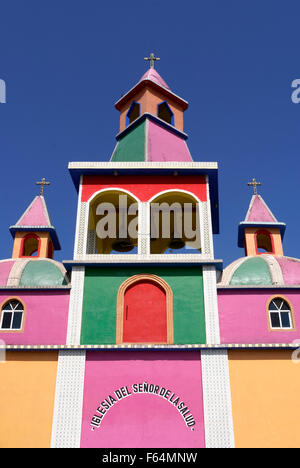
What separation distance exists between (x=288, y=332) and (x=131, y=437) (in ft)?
17.2

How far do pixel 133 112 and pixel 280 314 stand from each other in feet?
33.4

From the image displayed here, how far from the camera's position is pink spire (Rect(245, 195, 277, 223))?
57.7 feet

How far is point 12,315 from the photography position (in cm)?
1284

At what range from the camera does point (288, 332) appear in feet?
40.7

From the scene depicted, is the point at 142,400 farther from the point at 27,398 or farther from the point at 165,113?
the point at 165,113

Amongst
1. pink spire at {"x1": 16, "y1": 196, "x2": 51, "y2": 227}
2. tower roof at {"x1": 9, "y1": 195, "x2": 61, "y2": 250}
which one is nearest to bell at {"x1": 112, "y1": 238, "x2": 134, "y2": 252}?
tower roof at {"x1": 9, "y1": 195, "x2": 61, "y2": 250}

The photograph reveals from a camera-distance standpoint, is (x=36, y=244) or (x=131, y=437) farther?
(x=36, y=244)

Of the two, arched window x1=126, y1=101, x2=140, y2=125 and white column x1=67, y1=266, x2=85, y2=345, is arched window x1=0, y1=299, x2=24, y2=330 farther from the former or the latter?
arched window x1=126, y1=101, x2=140, y2=125

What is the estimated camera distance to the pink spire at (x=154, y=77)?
17828mm

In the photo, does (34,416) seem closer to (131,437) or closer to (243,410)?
(131,437)

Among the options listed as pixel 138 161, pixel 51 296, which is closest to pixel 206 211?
pixel 138 161

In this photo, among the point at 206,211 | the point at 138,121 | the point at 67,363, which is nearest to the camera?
the point at 67,363

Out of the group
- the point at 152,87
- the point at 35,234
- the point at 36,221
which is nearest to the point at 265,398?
the point at 35,234
